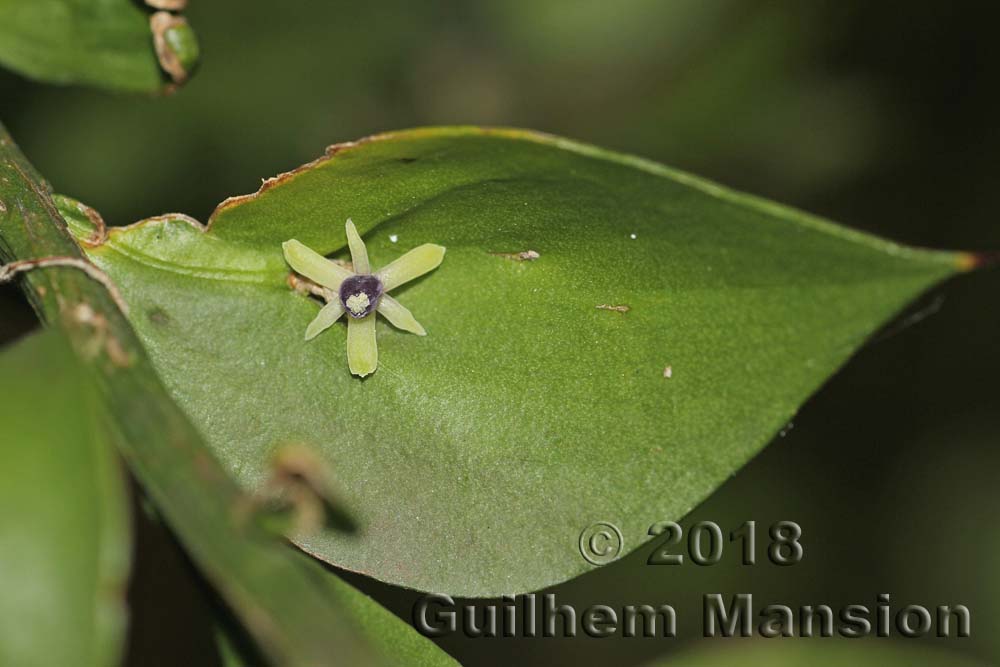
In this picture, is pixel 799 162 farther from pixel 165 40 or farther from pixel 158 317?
pixel 158 317

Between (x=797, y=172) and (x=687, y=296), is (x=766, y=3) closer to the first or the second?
(x=797, y=172)

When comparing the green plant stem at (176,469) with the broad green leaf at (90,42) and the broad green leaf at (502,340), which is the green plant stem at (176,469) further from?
the broad green leaf at (90,42)

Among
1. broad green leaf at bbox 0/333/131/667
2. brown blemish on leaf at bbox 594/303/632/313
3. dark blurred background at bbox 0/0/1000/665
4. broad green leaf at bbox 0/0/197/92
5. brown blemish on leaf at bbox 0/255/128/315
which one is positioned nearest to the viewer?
broad green leaf at bbox 0/333/131/667

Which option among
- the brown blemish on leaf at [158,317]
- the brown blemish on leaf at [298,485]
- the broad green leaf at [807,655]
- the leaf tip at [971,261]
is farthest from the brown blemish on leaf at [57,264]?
the leaf tip at [971,261]

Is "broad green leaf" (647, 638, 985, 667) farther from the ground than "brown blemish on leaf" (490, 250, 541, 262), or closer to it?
closer to it

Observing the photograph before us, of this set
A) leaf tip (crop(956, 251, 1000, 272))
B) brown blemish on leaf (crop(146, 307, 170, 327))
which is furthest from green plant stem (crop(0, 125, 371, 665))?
leaf tip (crop(956, 251, 1000, 272))

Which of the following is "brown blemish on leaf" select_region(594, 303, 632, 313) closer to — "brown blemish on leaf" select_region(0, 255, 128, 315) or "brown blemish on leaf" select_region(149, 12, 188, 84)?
"brown blemish on leaf" select_region(0, 255, 128, 315)

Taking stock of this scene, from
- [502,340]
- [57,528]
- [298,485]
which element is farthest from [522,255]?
[57,528]
